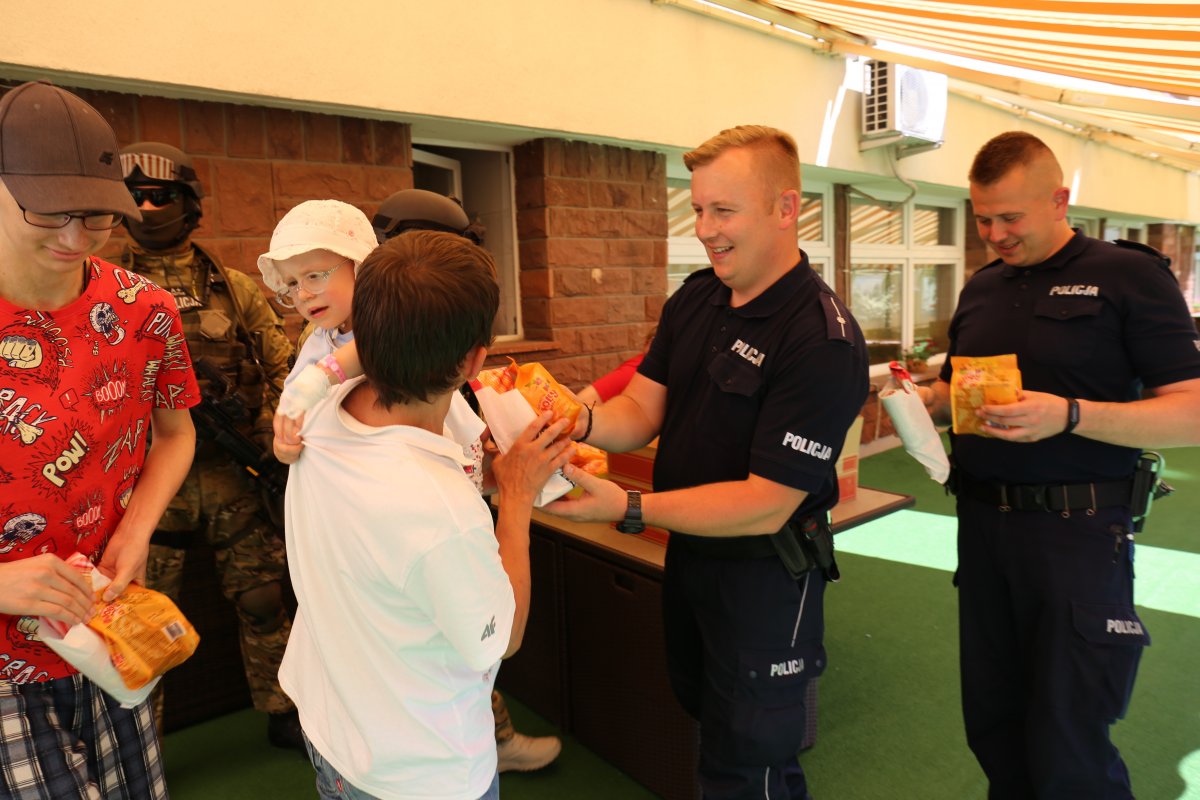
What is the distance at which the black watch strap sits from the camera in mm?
1704

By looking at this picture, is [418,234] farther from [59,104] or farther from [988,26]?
[988,26]

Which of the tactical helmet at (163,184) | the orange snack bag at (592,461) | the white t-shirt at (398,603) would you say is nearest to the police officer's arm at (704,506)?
the white t-shirt at (398,603)

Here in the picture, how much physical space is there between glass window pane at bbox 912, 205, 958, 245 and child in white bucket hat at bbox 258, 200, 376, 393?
7296 mm

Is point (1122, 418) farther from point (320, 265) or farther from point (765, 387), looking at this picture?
point (320, 265)

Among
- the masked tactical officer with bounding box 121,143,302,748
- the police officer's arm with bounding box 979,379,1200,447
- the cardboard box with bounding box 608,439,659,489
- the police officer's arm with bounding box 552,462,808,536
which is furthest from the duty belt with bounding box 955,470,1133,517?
the masked tactical officer with bounding box 121,143,302,748

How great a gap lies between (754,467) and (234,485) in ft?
5.96

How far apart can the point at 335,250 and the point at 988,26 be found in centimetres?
348

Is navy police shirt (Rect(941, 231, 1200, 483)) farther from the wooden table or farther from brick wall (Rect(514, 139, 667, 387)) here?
brick wall (Rect(514, 139, 667, 387))

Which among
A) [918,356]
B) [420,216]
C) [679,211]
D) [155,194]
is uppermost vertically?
[679,211]

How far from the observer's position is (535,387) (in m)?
1.46

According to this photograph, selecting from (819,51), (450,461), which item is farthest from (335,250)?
(819,51)

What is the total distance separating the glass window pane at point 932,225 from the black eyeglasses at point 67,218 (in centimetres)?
785

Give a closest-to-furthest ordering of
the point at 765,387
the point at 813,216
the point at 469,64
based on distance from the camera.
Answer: the point at 765,387 < the point at 469,64 < the point at 813,216

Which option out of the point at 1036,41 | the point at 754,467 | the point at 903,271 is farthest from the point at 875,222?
the point at 754,467
